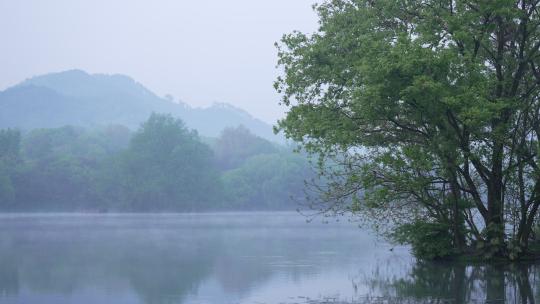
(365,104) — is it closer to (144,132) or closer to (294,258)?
(294,258)

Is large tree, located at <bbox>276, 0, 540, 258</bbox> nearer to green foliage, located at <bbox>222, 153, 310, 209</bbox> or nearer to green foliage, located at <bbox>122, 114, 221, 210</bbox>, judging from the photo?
green foliage, located at <bbox>122, 114, 221, 210</bbox>

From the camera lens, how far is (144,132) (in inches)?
5669

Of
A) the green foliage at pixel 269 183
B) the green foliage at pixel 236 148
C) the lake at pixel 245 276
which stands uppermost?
the green foliage at pixel 236 148

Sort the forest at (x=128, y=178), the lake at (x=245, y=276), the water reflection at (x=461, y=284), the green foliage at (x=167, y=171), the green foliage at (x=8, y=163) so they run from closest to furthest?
the water reflection at (x=461, y=284), the lake at (x=245, y=276), the green foliage at (x=8, y=163), the forest at (x=128, y=178), the green foliage at (x=167, y=171)

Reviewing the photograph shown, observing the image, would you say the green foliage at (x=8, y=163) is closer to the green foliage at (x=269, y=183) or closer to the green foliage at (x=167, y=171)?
the green foliage at (x=167, y=171)

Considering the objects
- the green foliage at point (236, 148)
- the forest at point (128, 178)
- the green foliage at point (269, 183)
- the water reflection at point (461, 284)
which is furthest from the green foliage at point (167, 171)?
the water reflection at point (461, 284)

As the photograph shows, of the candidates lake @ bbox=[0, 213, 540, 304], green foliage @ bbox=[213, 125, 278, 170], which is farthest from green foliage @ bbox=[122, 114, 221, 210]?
lake @ bbox=[0, 213, 540, 304]

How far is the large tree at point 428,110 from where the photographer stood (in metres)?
25.8

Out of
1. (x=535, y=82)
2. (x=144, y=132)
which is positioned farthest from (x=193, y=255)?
(x=144, y=132)

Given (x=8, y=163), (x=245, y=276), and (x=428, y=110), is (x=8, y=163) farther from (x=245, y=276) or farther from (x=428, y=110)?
(x=428, y=110)

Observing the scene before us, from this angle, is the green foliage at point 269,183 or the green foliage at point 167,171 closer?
the green foliage at point 167,171

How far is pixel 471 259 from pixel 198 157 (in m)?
115

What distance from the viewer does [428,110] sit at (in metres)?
26.0

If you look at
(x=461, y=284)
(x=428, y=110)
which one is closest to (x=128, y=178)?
(x=428, y=110)
